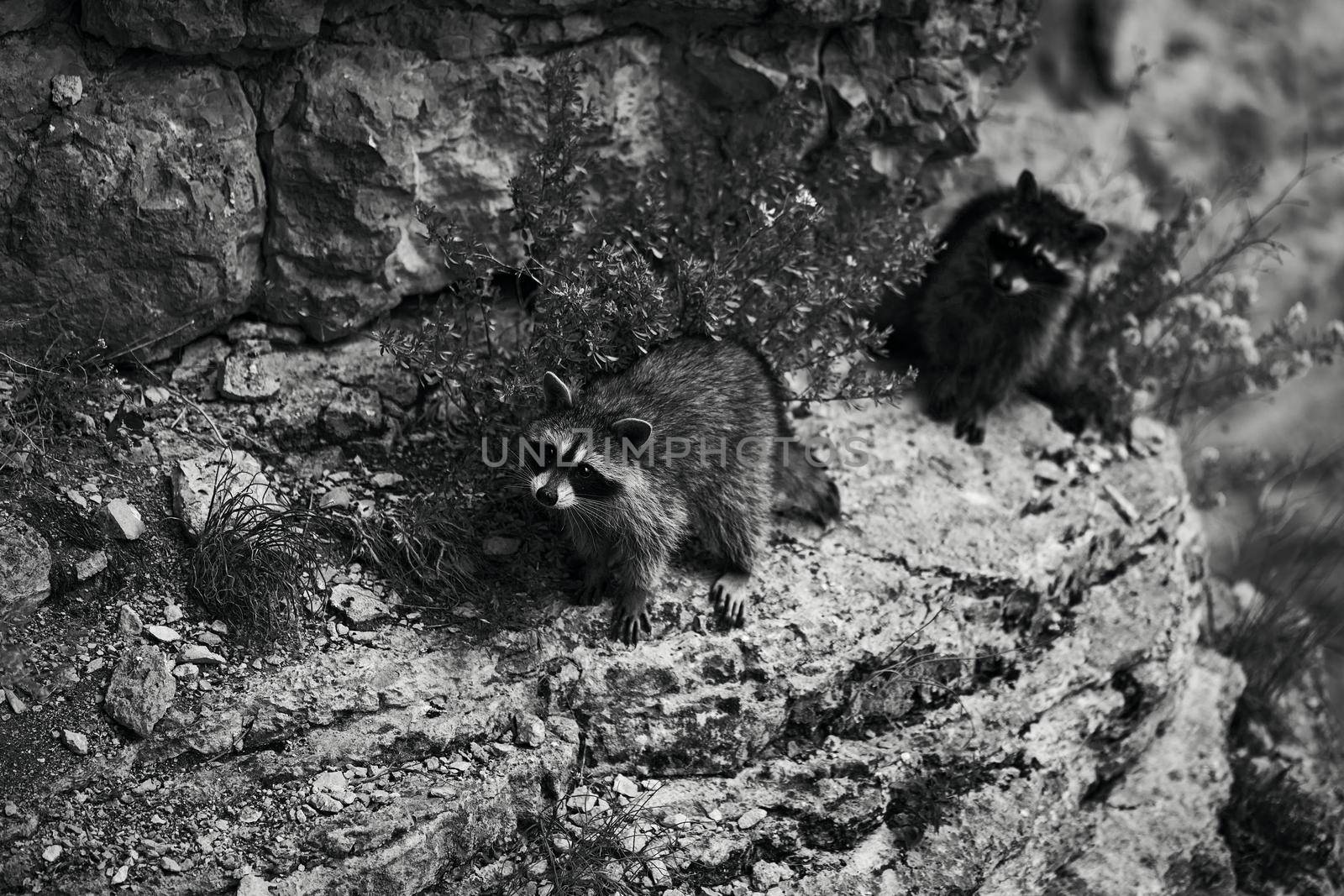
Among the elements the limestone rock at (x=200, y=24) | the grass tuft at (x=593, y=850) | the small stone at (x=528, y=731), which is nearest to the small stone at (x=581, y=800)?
the grass tuft at (x=593, y=850)

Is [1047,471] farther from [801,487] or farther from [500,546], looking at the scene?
[500,546]

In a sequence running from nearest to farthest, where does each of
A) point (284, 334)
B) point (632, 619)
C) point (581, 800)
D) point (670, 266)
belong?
1. point (581, 800)
2. point (632, 619)
3. point (284, 334)
4. point (670, 266)

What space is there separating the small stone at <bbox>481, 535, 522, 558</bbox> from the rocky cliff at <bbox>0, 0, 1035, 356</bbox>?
1019 millimetres

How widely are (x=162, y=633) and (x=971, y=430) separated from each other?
3391mm

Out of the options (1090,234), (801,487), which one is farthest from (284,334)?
(1090,234)

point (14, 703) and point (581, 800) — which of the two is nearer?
point (14, 703)

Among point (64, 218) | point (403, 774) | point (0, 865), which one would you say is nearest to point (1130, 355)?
point (403, 774)

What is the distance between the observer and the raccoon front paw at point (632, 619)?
13.2 ft

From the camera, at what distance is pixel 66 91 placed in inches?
149

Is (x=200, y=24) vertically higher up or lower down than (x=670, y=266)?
higher up

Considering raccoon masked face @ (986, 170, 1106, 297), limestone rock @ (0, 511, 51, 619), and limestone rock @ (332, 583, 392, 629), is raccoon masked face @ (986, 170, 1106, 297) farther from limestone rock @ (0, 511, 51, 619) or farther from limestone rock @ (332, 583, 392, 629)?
limestone rock @ (0, 511, 51, 619)

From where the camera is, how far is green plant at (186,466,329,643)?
3709 millimetres

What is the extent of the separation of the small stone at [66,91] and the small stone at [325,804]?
234 cm

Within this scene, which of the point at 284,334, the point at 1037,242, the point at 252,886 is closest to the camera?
the point at 252,886
